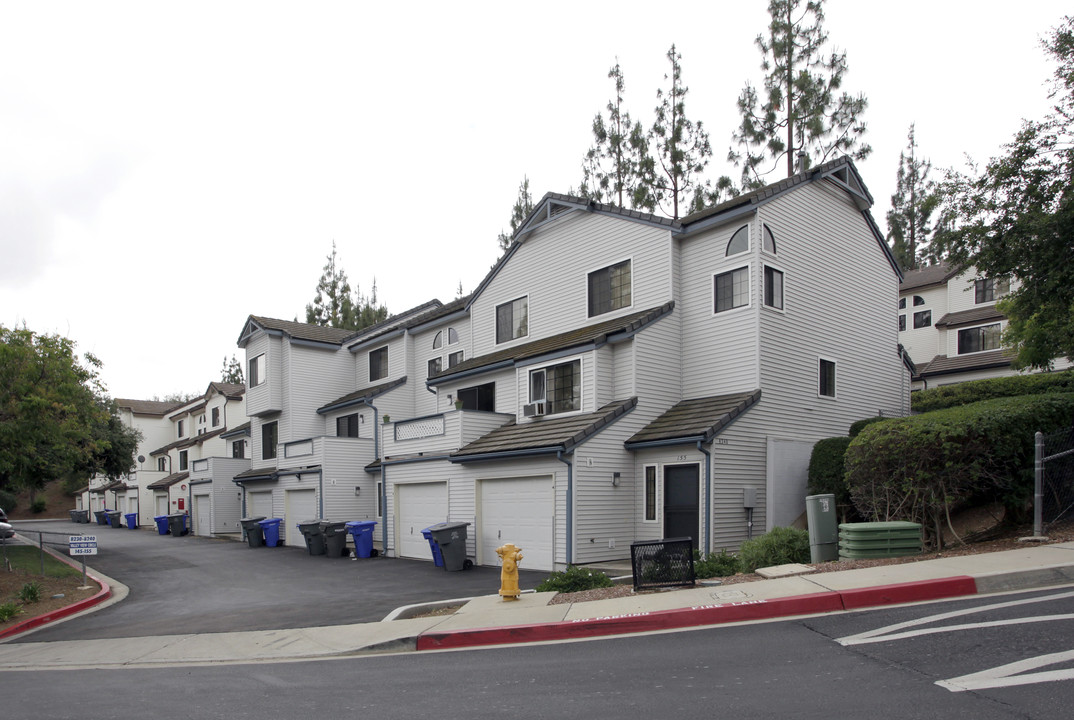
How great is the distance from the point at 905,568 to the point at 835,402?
37.7 feet

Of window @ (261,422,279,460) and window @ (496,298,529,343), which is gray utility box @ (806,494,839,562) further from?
window @ (261,422,279,460)

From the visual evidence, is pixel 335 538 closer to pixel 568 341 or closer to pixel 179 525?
pixel 568 341

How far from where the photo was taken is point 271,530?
2934cm

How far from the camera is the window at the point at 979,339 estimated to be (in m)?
33.8

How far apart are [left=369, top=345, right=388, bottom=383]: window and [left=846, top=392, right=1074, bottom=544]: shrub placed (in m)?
22.2

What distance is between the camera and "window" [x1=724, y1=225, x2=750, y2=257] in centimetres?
1931

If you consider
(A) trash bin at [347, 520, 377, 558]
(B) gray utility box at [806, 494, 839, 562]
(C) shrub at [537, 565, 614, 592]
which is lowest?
(A) trash bin at [347, 520, 377, 558]

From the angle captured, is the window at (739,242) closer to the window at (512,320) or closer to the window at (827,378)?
the window at (827,378)

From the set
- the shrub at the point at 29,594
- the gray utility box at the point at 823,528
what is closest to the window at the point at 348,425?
the shrub at the point at 29,594

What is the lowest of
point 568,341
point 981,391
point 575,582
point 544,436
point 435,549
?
point 435,549

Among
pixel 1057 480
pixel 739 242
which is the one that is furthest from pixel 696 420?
pixel 1057 480

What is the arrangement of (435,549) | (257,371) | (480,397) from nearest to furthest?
(435,549), (480,397), (257,371)

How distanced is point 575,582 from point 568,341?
30.8 feet

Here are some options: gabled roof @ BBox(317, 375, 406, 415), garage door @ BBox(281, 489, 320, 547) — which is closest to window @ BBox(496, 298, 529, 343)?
gabled roof @ BBox(317, 375, 406, 415)
